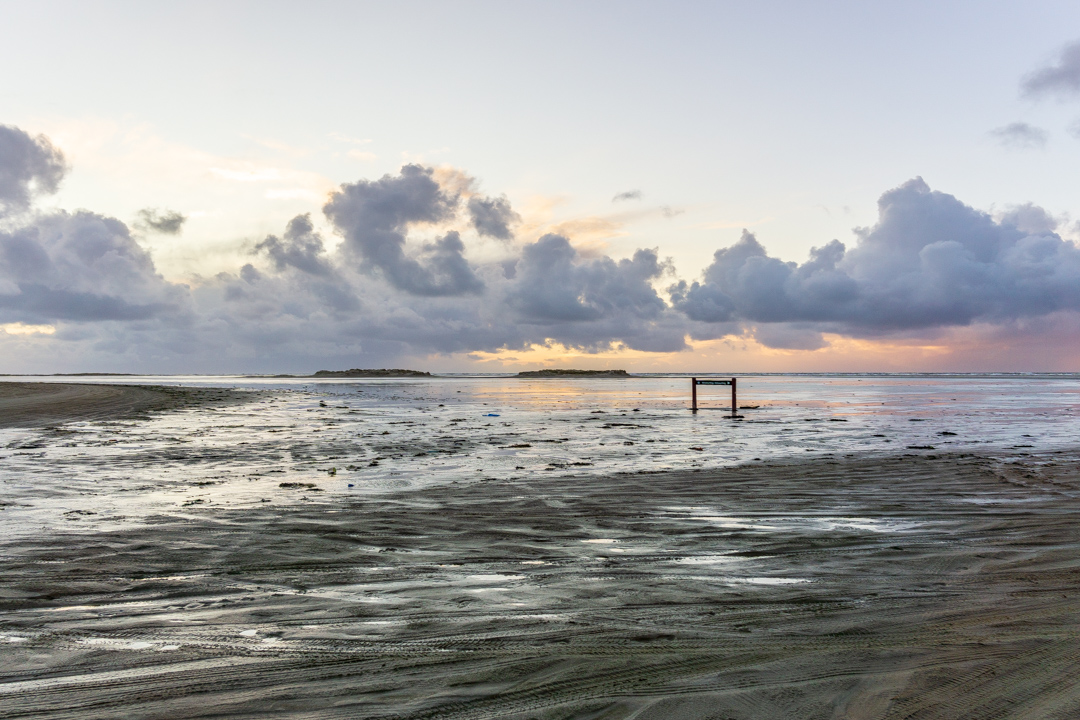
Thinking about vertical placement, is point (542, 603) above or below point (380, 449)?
above

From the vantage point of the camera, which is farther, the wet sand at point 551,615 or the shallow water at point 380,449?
the shallow water at point 380,449

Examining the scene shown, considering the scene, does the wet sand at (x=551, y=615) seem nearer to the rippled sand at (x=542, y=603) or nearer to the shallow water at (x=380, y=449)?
the rippled sand at (x=542, y=603)

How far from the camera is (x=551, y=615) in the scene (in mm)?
4059

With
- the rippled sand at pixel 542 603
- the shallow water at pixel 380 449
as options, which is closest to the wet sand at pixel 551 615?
the rippled sand at pixel 542 603

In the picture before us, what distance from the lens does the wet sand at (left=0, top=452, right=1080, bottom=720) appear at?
303 cm

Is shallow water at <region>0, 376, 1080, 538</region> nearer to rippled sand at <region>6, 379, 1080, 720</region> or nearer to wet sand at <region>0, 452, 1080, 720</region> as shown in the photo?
rippled sand at <region>6, 379, 1080, 720</region>

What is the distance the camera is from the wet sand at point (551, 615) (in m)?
3.03

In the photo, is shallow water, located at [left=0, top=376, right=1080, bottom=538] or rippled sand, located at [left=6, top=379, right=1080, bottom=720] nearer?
rippled sand, located at [left=6, top=379, right=1080, bottom=720]

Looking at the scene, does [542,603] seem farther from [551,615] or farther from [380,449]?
[380,449]

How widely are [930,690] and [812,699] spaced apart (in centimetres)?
63

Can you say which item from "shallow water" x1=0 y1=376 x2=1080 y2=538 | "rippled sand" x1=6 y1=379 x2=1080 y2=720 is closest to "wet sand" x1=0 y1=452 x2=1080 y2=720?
"rippled sand" x1=6 y1=379 x2=1080 y2=720

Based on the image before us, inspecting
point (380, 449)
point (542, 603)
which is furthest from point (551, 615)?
point (380, 449)

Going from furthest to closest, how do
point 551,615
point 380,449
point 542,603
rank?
1. point 380,449
2. point 542,603
3. point 551,615

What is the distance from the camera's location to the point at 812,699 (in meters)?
3.03
